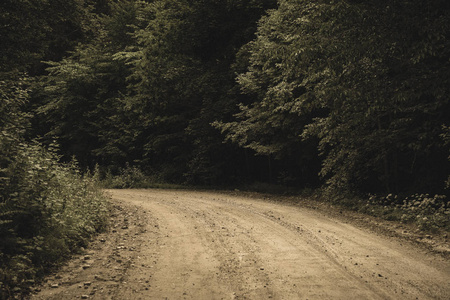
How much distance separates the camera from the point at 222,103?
19.7 meters

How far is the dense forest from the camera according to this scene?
292 inches

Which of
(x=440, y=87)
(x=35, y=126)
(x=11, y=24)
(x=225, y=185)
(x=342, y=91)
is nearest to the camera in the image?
(x=440, y=87)

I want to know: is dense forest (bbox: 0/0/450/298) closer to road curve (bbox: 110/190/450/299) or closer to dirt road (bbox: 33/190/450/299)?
dirt road (bbox: 33/190/450/299)

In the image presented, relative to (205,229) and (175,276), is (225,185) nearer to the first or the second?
(205,229)

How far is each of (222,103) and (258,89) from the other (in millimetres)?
3697

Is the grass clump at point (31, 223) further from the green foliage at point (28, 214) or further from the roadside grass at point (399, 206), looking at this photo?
the roadside grass at point (399, 206)

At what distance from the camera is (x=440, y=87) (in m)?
8.70

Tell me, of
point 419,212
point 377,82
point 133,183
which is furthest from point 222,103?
point 419,212

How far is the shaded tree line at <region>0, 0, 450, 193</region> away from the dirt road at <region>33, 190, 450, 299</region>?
11.0 feet

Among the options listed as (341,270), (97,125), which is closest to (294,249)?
(341,270)

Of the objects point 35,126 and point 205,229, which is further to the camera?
point 35,126

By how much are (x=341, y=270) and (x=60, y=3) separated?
45.3ft

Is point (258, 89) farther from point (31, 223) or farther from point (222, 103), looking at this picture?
point (31, 223)

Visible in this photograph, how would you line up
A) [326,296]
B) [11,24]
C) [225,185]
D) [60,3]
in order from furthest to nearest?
[225,185], [60,3], [11,24], [326,296]
